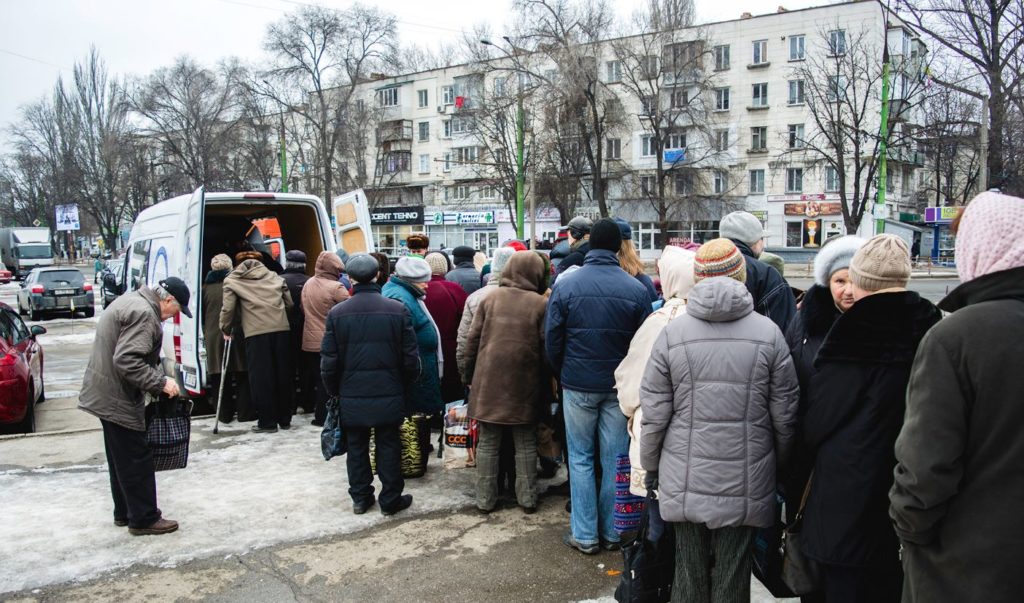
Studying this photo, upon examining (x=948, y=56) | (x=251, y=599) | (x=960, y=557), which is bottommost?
(x=251, y=599)

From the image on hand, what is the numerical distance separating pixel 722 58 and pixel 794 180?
920 centimetres

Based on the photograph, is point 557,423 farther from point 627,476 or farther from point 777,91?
point 777,91

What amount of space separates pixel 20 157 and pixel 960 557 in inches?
2930

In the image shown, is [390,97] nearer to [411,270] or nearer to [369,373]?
[411,270]

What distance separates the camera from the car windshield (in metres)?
21.8

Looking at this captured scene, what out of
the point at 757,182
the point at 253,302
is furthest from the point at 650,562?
the point at 757,182

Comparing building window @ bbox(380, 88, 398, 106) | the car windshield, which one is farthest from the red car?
building window @ bbox(380, 88, 398, 106)

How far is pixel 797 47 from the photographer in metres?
43.1

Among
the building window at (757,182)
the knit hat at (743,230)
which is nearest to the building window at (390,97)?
the building window at (757,182)

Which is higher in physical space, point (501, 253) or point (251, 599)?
point (501, 253)

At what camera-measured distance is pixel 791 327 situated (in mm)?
3402

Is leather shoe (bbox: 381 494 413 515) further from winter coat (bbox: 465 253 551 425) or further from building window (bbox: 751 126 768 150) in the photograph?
building window (bbox: 751 126 768 150)

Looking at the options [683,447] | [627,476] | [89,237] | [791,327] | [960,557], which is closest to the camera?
[960,557]

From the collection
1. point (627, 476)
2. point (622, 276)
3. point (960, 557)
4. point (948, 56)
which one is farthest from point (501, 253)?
point (948, 56)
